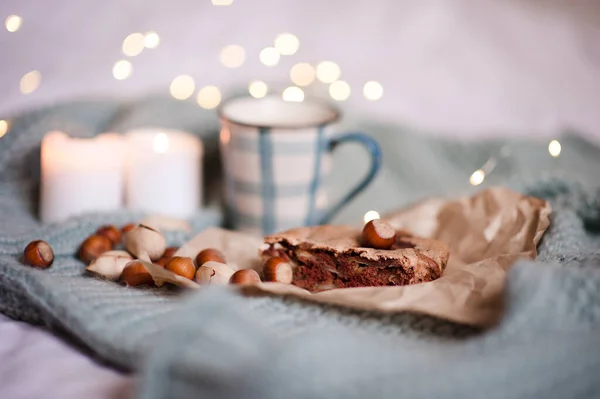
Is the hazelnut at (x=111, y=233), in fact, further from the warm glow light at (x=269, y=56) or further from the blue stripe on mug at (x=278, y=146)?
the warm glow light at (x=269, y=56)

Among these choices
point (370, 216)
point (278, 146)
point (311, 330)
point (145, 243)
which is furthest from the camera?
point (370, 216)

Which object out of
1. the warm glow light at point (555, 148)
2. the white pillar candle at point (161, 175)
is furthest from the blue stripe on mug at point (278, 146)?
the warm glow light at point (555, 148)

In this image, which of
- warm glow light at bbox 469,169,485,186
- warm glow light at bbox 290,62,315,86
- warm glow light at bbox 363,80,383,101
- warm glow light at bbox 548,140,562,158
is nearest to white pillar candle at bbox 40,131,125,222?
warm glow light at bbox 290,62,315,86

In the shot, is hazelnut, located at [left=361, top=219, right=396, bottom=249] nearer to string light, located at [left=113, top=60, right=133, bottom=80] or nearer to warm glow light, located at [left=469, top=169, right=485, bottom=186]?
warm glow light, located at [left=469, top=169, right=485, bottom=186]

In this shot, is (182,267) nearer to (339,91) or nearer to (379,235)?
(379,235)

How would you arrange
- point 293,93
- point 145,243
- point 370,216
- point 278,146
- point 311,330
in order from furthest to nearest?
1. point 293,93
2. point 370,216
3. point 278,146
4. point 145,243
5. point 311,330

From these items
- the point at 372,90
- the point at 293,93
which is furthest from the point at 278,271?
the point at 372,90

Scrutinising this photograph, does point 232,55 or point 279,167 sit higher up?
point 232,55
